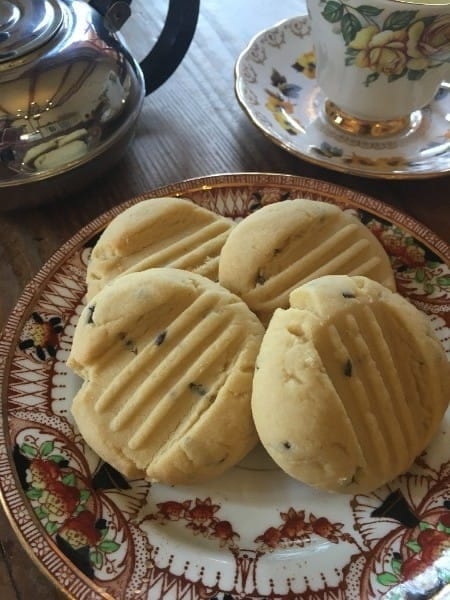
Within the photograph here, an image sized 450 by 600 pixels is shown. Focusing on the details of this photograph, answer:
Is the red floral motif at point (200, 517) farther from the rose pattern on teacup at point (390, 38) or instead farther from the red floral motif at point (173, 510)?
the rose pattern on teacup at point (390, 38)

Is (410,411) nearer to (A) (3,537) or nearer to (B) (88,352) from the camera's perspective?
(B) (88,352)

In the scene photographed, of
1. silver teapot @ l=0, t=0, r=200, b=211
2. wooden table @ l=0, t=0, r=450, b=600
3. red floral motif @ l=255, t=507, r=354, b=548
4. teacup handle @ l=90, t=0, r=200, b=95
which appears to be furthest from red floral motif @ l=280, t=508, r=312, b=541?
teacup handle @ l=90, t=0, r=200, b=95

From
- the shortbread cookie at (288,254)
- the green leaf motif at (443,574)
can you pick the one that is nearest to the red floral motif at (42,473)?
the shortbread cookie at (288,254)

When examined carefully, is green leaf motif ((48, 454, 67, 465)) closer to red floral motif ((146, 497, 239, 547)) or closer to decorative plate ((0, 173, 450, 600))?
decorative plate ((0, 173, 450, 600))

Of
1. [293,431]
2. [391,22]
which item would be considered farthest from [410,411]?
[391,22]

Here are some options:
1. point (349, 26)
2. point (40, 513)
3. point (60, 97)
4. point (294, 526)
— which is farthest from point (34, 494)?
point (349, 26)

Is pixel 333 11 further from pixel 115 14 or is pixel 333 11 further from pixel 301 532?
pixel 301 532
